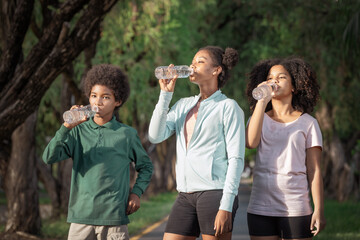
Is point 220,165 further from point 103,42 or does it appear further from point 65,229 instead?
point 103,42

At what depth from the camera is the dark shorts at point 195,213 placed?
4.85 m

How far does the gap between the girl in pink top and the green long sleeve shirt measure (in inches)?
36.4

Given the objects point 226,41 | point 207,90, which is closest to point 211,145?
point 207,90

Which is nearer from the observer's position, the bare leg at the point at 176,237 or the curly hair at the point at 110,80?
the bare leg at the point at 176,237

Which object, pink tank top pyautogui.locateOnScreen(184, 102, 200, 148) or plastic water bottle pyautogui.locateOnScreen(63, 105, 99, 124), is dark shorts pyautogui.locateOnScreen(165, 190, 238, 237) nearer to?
pink tank top pyautogui.locateOnScreen(184, 102, 200, 148)

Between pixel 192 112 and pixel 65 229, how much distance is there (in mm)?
8947

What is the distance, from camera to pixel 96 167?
16.6ft

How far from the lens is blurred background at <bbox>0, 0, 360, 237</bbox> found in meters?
9.21

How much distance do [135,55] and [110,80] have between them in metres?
14.5

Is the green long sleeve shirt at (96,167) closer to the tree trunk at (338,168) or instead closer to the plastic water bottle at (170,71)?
the plastic water bottle at (170,71)

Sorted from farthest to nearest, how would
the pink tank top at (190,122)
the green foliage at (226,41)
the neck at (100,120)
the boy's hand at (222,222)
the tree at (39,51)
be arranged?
the green foliage at (226,41) → the tree at (39,51) → the neck at (100,120) → the pink tank top at (190,122) → the boy's hand at (222,222)

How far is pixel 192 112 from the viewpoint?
17.0ft

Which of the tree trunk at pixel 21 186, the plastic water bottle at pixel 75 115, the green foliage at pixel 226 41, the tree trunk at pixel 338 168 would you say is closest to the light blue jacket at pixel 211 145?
the plastic water bottle at pixel 75 115

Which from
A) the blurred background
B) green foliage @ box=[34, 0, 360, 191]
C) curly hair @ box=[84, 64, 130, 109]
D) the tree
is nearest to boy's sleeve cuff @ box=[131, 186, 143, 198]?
curly hair @ box=[84, 64, 130, 109]
